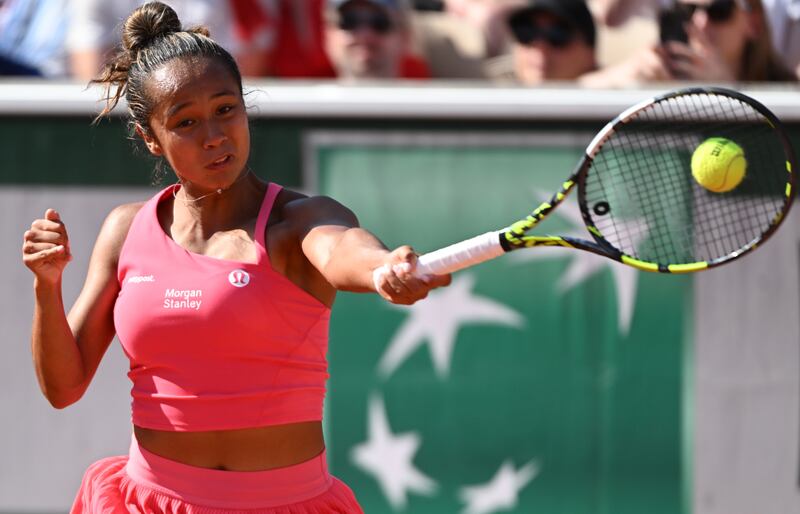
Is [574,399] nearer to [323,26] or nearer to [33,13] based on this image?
[323,26]

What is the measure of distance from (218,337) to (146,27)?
0.74 m

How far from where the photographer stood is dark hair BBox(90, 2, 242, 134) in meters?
2.86

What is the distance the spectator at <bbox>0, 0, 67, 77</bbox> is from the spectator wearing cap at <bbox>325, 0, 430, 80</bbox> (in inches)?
43.6

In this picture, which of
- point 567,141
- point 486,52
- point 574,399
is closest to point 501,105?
point 567,141

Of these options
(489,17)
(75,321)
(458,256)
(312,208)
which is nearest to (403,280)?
(458,256)

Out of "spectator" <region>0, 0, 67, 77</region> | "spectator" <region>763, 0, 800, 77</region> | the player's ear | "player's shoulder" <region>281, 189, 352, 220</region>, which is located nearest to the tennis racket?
"spectator" <region>763, 0, 800, 77</region>

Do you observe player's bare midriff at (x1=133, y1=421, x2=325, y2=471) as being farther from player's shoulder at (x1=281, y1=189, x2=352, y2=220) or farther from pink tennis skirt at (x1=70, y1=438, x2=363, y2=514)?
player's shoulder at (x1=281, y1=189, x2=352, y2=220)

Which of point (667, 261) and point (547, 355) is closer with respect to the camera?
point (667, 261)

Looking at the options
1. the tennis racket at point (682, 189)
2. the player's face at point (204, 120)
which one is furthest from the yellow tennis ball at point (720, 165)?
the player's face at point (204, 120)

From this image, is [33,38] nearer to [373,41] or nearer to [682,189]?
[373,41]

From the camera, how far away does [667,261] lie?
4.41 meters

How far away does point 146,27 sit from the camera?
2959 mm

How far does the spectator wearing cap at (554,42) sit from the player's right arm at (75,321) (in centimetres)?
252

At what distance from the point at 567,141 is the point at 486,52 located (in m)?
0.78
